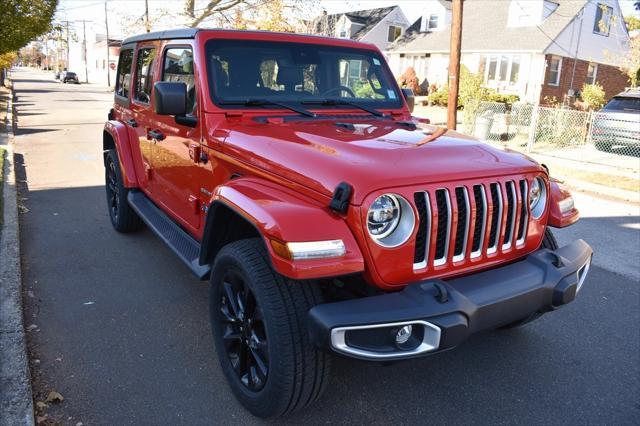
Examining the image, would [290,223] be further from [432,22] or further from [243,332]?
[432,22]

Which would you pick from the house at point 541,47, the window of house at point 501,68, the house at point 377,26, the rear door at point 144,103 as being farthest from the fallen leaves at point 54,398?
the house at point 377,26

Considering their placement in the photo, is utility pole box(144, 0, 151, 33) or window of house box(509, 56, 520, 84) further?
window of house box(509, 56, 520, 84)

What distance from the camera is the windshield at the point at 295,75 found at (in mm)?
3523

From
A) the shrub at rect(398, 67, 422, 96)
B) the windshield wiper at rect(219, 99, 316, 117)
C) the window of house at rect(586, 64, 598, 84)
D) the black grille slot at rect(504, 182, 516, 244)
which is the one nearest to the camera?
the black grille slot at rect(504, 182, 516, 244)

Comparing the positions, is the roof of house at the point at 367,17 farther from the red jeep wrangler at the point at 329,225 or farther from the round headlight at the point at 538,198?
the round headlight at the point at 538,198

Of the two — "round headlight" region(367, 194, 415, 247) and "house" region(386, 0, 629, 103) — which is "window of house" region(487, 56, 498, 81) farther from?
"round headlight" region(367, 194, 415, 247)

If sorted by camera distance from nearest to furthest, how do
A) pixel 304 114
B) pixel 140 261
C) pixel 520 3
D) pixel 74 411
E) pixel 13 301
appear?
pixel 74 411, pixel 304 114, pixel 13 301, pixel 140 261, pixel 520 3

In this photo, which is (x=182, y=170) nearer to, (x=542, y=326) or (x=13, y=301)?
(x=13, y=301)

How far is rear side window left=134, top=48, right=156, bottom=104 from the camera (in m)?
4.44

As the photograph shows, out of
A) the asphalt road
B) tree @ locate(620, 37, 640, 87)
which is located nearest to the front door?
the asphalt road

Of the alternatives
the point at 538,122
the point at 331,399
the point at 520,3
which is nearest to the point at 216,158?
the point at 331,399

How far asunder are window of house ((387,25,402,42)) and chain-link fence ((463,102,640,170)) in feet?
89.4

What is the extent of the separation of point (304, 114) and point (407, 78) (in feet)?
99.1

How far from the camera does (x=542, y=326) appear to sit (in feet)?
12.7
